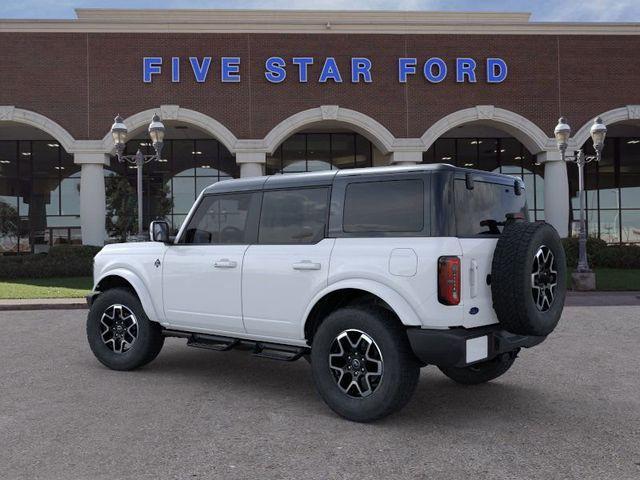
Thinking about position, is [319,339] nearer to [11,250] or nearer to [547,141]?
[547,141]

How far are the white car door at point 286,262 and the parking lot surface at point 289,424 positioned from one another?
82 cm

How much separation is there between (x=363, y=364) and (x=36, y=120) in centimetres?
2205

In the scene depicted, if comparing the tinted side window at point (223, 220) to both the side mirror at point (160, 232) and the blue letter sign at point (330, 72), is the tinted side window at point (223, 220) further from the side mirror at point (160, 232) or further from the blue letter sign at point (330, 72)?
the blue letter sign at point (330, 72)

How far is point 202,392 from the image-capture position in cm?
559

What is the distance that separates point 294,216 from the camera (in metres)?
Answer: 5.24

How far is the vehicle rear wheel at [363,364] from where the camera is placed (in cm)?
437

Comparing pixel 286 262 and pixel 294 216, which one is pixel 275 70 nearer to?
pixel 294 216

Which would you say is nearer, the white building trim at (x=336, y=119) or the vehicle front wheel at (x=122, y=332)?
the vehicle front wheel at (x=122, y=332)

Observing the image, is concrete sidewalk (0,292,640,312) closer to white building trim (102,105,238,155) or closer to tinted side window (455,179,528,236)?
tinted side window (455,179,528,236)

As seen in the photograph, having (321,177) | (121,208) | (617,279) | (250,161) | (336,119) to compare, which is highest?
(336,119)

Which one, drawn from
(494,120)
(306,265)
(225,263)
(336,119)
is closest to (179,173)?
(336,119)

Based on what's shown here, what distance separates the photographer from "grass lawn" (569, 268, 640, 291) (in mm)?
15884

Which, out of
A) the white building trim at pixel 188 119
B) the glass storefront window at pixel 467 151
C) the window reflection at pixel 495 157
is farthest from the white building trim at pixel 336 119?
the glass storefront window at pixel 467 151

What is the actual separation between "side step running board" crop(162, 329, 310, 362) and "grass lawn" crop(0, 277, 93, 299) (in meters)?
9.87
